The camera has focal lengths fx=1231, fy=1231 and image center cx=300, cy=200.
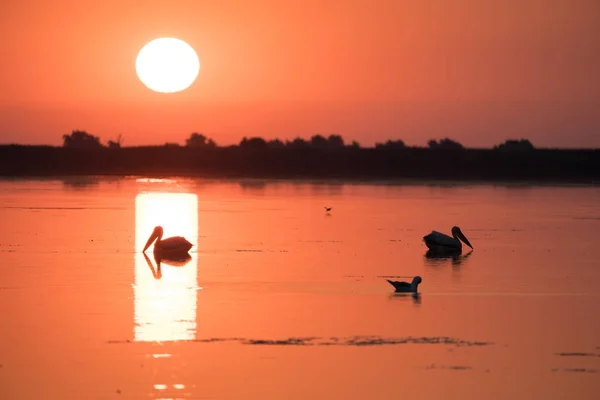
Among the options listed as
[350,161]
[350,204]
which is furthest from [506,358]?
[350,161]

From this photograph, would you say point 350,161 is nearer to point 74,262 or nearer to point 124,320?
point 74,262

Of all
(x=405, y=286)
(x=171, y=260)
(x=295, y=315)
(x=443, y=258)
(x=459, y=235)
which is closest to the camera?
(x=295, y=315)

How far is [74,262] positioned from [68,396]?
8.76 meters

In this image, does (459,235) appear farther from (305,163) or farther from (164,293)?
(305,163)

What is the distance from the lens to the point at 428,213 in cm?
3153

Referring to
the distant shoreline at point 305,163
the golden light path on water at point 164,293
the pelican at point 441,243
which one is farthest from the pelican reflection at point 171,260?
the distant shoreline at point 305,163

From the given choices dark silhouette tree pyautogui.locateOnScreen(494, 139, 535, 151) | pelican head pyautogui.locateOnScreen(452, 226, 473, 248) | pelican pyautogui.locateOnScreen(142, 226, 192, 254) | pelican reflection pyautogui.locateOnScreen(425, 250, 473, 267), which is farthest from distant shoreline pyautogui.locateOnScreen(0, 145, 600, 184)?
pelican pyautogui.locateOnScreen(142, 226, 192, 254)

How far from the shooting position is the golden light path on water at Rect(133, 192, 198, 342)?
470 inches

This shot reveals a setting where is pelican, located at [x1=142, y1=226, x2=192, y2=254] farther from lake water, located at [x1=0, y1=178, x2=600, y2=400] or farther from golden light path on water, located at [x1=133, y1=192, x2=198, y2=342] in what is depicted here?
lake water, located at [x1=0, y1=178, x2=600, y2=400]

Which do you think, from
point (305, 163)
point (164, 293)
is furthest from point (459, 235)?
point (305, 163)

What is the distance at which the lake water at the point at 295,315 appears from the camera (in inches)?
391

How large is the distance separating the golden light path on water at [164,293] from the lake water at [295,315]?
0.04 m

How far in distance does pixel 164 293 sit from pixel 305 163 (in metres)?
65.3

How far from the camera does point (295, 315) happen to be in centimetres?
1306
